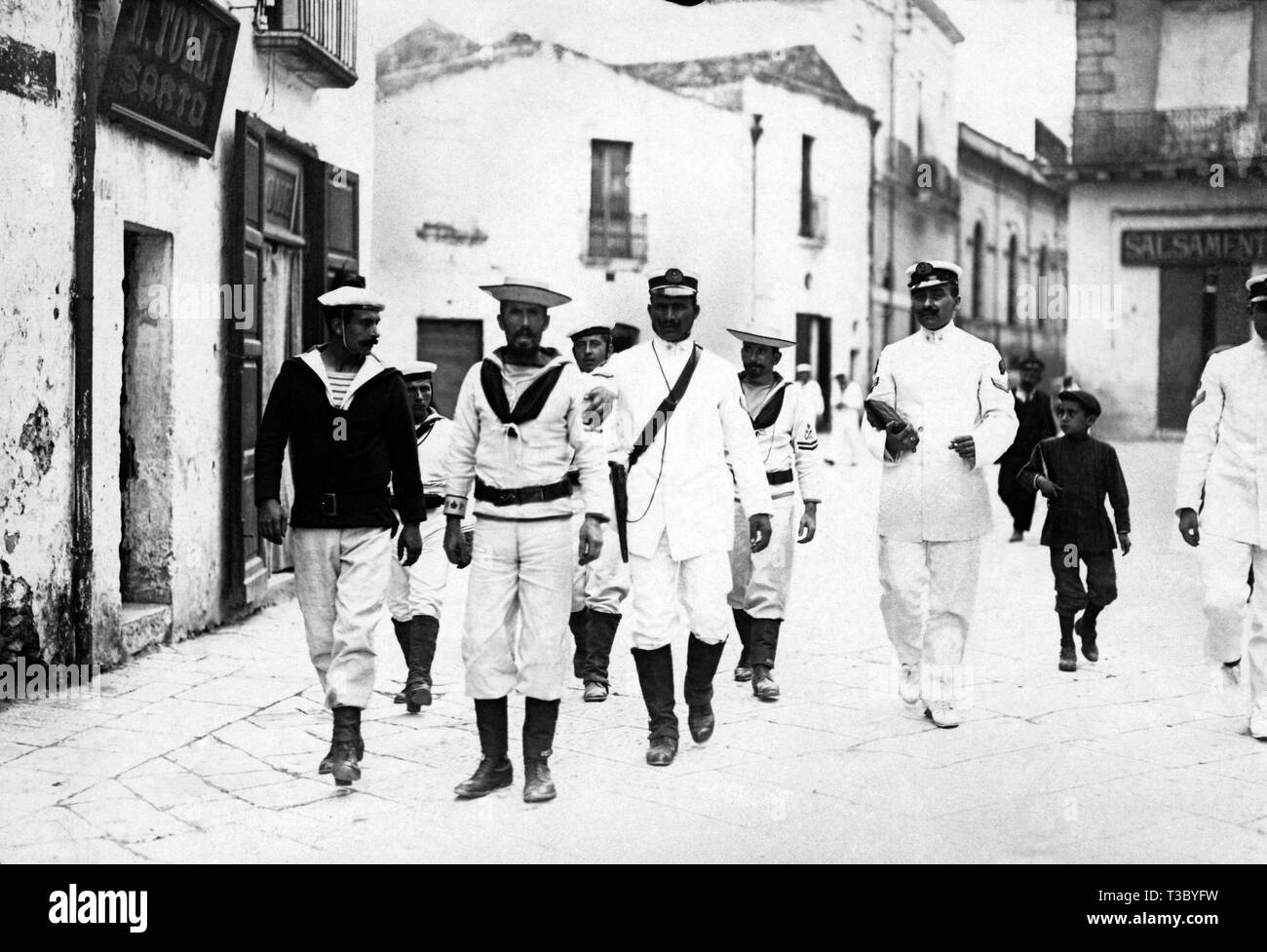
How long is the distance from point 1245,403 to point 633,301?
22406 millimetres

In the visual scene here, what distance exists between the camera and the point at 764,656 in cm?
734

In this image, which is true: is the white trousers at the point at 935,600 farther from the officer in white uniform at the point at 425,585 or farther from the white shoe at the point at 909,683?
the officer in white uniform at the point at 425,585

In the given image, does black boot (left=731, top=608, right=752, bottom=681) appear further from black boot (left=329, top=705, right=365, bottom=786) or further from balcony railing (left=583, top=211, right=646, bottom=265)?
balcony railing (left=583, top=211, right=646, bottom=265)

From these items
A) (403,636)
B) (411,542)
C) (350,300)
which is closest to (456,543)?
(411,542)

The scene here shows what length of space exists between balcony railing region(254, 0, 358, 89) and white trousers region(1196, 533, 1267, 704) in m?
6.06

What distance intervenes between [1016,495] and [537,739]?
8.99 meters

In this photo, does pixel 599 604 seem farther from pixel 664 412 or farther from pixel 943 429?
pixel 943 429

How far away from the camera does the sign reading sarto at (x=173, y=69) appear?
25.1 ft

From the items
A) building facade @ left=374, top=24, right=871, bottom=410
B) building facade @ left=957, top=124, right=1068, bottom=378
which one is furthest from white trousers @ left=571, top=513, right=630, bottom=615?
building facade @ left=957, top=124, right=1068, bottom=378

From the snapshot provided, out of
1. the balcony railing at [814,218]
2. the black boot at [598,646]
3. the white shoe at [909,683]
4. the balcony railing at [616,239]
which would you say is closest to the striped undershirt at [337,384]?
Answer: the black boot at [598,646]

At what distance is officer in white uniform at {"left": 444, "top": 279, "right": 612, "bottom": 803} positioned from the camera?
18.1 ft

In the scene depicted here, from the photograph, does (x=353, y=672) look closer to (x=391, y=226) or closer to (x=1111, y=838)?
(x=1111, y=838)

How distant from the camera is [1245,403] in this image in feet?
21.2
